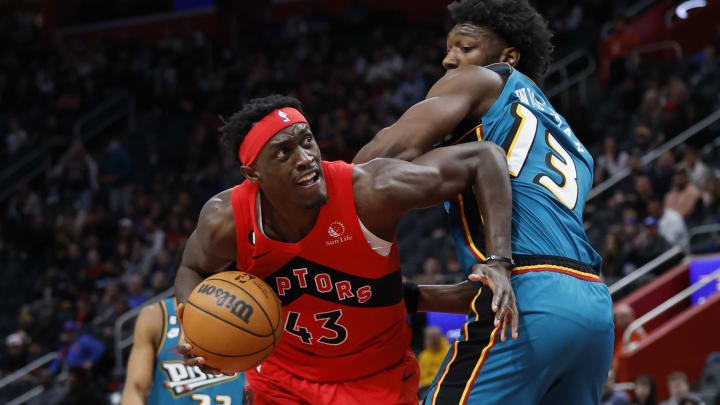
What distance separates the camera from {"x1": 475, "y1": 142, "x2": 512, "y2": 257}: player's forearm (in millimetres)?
3211

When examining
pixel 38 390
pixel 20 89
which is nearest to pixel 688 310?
pixel 38 390

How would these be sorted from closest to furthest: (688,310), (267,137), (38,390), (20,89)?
(267,137) → (688,310) → (38,390) → (20,89)

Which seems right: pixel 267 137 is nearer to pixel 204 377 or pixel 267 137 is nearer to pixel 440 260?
pixel 204 377

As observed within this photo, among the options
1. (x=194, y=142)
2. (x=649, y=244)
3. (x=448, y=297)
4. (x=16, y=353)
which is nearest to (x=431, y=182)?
(x=448, y=297)

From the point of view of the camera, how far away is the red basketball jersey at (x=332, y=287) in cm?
367

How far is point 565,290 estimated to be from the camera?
318cm

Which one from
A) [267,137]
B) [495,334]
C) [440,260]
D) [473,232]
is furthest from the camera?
[440,260]

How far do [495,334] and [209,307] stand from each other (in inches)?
42.6

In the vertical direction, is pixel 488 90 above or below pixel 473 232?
above

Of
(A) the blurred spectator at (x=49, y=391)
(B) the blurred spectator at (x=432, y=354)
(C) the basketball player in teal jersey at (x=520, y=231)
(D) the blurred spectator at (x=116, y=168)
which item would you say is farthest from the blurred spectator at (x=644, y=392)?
(D) the blurred spectator at (x=116, y=168)

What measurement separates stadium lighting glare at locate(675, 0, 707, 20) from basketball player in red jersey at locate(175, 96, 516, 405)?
11.2 meters

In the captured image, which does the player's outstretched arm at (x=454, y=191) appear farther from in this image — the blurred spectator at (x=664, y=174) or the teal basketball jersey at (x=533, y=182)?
the blurred spectator at (x=664, y=174)

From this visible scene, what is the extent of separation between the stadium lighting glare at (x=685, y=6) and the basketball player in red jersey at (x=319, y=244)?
11.2 meters

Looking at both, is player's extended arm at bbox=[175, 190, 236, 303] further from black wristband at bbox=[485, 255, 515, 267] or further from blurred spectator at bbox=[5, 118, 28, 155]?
blurred spectator at bbox=[5, 118, 28, 155]
